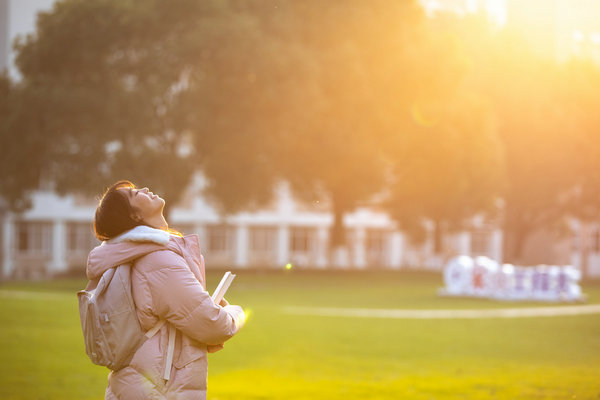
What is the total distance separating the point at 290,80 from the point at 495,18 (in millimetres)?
23750

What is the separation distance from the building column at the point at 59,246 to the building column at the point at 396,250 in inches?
1152

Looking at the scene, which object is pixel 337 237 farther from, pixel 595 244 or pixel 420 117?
pixel 595 244

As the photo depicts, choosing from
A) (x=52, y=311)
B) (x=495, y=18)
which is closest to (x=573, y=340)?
(x=52, y=311)

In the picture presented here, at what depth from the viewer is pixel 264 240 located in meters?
73.2

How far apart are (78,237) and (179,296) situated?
64.2m

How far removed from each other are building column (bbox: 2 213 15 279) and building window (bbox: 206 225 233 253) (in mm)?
15787

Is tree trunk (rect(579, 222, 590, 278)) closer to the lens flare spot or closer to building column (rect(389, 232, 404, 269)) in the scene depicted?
building column (rect(389, 232, 404, 269))

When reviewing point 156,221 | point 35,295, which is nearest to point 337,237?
point 35,295

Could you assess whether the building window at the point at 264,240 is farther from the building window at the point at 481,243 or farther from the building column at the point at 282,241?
the building window at the point at 481,243

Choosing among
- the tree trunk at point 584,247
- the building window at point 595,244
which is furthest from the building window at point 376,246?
the building window at point 595,244

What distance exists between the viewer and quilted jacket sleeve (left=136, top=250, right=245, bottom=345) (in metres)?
3.82

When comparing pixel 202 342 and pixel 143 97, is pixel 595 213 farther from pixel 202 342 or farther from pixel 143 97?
pixel 202 342

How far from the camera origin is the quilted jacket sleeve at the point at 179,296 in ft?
12.5

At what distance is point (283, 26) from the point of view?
34.3 metres
